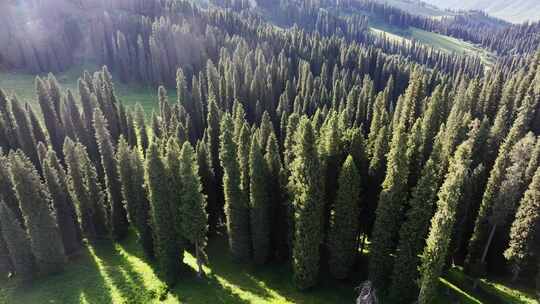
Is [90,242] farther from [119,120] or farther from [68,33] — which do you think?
[68,33]

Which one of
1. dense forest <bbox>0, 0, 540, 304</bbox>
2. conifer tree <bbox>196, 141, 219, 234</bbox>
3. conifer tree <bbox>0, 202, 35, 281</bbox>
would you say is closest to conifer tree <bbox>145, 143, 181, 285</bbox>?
dense forest <bbox>0, 0, 540, 304</bbox>

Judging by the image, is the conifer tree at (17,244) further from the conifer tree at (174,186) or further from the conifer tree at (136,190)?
the conifer tree at (174,186)

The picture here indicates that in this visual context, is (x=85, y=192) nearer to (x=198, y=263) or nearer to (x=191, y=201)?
(x=191, y=201)

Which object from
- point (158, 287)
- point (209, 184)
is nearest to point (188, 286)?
point (158, 287)

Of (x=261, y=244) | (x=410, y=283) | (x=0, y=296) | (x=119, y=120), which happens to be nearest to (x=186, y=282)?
(x=261, y=244)

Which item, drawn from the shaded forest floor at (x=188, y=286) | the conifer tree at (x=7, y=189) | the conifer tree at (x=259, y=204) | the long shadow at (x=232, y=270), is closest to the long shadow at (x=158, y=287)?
the shaded forest floor at (x=188, y=286)
